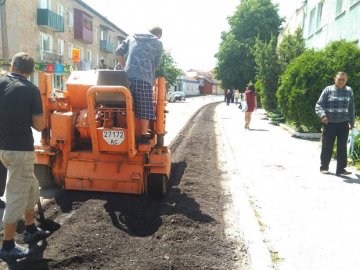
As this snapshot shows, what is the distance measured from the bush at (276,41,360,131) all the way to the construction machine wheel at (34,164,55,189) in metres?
8.50

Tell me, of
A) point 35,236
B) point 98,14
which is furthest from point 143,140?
point 98,14

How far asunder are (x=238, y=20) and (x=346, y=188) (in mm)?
38889

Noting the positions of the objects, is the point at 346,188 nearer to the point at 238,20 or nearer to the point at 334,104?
the point at 334,104

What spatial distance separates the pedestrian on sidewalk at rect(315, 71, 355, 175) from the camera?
7355 mm

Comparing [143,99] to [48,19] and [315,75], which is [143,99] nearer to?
[315,75]

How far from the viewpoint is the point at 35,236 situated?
406cm

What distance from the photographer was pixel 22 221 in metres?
4.62

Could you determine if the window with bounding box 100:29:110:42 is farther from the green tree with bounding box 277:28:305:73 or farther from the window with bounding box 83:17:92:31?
the green tree with bounding box 277:28:305:73

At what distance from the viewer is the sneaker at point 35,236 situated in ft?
13.2

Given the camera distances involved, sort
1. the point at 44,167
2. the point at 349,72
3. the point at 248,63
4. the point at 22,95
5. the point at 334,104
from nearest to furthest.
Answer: the point at 22,95, the point at 44,167, the point at 334,104, the point at 349,72, the point at 248,63

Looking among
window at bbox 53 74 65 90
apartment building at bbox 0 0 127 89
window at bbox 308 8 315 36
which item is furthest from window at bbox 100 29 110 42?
window at bbox 308 8 315 36

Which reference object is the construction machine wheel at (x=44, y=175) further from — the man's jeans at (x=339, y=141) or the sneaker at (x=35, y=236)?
the man's jeans at (x=339, y=141)

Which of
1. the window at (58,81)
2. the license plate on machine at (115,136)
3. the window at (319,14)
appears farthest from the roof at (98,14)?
the license plate on machine at (115,136)

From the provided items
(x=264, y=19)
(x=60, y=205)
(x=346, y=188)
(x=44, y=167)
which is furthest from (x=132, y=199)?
(x=264, y=19)
